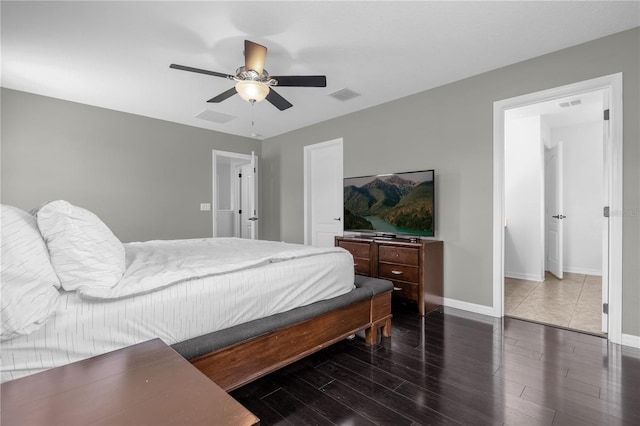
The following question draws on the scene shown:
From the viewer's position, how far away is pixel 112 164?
4.29 m

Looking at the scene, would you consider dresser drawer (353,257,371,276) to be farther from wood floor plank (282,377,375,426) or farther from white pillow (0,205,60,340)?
white pillow (0,205,60,340)

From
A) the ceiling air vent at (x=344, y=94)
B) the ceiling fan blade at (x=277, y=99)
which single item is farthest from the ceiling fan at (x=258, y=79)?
A: the ceiling air vent at (x=344, y=94)

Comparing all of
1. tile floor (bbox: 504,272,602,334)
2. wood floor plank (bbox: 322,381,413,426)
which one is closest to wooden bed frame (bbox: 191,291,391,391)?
wood floor plank (bbox: 322,381,413,426)

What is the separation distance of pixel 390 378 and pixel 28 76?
4619mm

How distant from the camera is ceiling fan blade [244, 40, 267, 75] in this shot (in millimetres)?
2328

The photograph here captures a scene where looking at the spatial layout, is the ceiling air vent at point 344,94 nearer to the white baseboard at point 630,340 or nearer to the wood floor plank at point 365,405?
the wood floor plank at point 365,405

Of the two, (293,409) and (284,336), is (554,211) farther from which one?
(293,409)

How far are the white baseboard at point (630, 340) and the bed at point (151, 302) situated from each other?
2280 mm

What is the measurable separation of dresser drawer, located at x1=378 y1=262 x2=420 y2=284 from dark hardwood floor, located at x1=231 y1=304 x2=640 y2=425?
713 mm

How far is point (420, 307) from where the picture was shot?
3174 millimetres

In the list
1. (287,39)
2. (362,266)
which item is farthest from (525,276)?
(287,39)

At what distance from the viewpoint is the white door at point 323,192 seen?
4.89m

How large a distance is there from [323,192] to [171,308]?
12.7ft

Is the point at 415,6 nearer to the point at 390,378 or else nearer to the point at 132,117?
the point at 390,378
